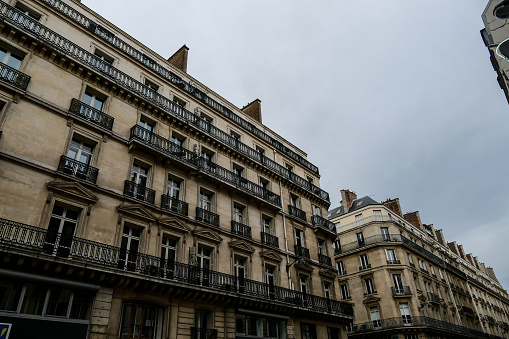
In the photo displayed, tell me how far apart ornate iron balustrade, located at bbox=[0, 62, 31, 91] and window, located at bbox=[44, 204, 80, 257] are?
5.04 meters

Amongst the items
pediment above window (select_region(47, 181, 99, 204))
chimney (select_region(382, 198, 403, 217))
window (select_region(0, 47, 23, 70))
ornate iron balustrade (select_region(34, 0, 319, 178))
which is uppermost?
chimney (select_region(382, 198, 403, 217))

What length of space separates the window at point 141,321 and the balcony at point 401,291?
25.9 m

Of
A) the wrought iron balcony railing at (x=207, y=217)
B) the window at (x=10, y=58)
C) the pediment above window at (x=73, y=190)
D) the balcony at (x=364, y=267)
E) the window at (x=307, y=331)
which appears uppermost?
the window at (x=10, y=58)

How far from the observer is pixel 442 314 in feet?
119

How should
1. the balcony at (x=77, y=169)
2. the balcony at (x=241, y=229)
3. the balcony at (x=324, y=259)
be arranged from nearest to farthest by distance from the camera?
the balcony at (x=77, y=169)
the balcony at (x=241, y=229)
the balcony at (x=324, y=259)

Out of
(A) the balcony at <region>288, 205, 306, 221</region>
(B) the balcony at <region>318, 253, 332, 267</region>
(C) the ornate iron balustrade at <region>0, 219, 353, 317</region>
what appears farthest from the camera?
(B) the balcony at <region>318, 253, 332, 267</region>

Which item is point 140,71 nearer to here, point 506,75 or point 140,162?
point 140,162

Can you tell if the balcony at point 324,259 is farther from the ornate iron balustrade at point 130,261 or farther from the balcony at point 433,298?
the balcony at point 433,298

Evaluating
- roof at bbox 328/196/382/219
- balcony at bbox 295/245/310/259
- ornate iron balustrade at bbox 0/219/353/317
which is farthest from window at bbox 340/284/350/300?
ornate iron balustrade at bbox 0/219/353/317

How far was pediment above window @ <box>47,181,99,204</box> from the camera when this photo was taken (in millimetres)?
13188

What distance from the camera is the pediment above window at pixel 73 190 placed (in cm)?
1319

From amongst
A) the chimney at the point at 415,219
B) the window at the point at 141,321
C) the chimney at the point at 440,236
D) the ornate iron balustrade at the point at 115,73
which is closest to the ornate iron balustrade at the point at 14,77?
the ornate iron balustrade at the point at 115,73

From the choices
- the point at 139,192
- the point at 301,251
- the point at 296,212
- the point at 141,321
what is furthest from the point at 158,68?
the point at 301,251

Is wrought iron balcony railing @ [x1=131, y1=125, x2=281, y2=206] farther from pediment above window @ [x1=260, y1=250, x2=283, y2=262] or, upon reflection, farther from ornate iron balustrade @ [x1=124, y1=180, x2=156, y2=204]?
pediment above window @ [x1=260, y1=250, x2=283, y2=262]
